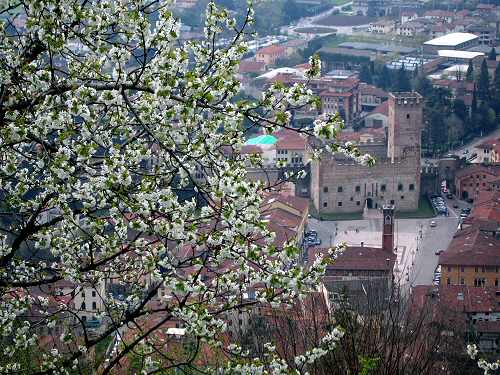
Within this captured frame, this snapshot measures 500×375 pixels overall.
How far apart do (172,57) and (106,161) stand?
0.49 metres

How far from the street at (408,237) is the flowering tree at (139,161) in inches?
454

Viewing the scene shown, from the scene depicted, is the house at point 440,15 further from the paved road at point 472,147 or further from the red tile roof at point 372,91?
the paved road at point 472,147

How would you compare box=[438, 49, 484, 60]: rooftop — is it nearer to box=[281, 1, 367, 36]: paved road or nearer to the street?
box=[281, 1, 367, 36]: paved road

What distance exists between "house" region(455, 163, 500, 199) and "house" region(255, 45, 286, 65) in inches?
515

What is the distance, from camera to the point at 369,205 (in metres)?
19.2

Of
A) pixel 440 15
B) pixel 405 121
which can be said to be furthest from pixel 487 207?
pixel 440 15

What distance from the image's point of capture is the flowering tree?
329 centimetres

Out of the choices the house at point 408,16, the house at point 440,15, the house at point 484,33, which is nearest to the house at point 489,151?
the house at point 484,33

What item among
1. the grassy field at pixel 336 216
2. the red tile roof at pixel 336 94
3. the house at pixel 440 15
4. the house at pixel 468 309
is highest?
the house at pixel 468 309

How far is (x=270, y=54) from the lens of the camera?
3278 cm

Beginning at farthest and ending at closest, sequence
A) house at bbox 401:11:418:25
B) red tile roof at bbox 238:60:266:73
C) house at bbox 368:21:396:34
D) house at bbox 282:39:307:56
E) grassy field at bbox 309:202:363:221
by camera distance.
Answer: house at bbox 401:11:418:25, house at bbox 368:21:396:34, house at bbox 282:39:307:56, red tile roof at bbox 238:60:266:73, grassy field at bbox 309:202:363:221

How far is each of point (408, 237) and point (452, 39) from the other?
17320 millimetres

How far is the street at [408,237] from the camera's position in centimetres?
1582

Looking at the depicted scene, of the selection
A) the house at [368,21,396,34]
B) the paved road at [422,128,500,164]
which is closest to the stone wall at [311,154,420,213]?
the paved road at [422,128,500,164]
